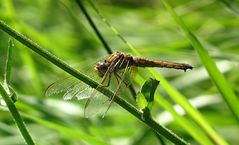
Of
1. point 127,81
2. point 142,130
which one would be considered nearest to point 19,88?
point 142,130

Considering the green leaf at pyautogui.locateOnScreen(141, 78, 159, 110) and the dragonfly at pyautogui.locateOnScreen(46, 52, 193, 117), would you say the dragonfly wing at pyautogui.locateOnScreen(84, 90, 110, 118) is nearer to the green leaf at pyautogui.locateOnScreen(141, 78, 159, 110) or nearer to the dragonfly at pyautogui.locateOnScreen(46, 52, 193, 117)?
the dragonfly at pyautogui.locateOnScreen(46, 52, 193, 117)

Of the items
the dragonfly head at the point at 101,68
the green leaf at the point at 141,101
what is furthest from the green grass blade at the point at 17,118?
the dragonfly head at the point at 101,68

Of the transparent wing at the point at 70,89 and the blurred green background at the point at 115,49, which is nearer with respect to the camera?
the transparent wing at the point at 70,89

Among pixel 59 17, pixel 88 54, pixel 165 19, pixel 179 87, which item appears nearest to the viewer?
pixel 179 87

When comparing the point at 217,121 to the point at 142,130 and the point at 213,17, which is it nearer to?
the point at 142,130

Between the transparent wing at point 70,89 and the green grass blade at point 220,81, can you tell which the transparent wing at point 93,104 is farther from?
the green grass blade at point 220,81
